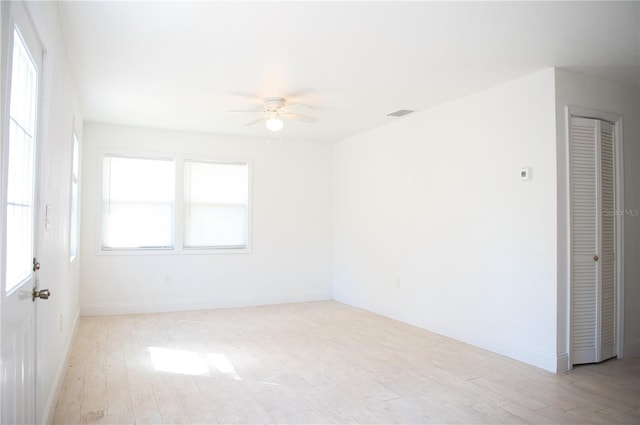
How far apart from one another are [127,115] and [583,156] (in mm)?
4994

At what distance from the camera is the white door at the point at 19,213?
5.06ft

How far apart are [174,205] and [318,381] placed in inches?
147

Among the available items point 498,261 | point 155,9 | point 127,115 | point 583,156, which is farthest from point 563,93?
point 127,115

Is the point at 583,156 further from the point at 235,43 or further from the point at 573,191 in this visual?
the point at 235,43

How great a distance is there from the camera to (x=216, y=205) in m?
6.49

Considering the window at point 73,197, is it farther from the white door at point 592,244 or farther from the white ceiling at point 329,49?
the white door at point 592,244

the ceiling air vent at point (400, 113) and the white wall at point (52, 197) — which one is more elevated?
the ceiling air vent at point (400, 113)

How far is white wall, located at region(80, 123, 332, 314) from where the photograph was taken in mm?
5773

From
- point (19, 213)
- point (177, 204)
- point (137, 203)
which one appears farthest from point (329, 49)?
point (137, 203)

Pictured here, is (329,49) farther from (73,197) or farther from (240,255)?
(240,255)

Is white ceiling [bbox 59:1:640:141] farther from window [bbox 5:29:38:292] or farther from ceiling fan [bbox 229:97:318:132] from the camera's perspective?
window [bbox 5:29:38:292]

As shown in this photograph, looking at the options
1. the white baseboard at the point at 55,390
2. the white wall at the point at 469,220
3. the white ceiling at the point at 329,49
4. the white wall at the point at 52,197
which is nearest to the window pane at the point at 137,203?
the white ceiling at the point at 329,49

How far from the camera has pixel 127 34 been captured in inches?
123

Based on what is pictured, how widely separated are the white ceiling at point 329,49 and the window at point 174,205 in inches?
53.5
